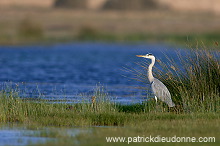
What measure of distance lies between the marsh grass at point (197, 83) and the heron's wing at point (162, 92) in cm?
31

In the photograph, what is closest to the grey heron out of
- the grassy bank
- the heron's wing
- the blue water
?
A: the heron's wing

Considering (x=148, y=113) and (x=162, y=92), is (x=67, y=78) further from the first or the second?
(x=148, y=113)

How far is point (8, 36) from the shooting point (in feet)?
227

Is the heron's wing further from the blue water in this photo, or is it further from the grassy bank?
the blue water

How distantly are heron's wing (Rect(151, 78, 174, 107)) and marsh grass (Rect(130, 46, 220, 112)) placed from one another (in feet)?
1.02

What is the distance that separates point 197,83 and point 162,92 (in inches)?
45.1

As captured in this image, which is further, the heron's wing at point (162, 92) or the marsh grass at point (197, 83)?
the heron's wing at point (162, 92)

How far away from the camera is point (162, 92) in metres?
13.5

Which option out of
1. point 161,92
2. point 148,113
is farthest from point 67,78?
point 148,113

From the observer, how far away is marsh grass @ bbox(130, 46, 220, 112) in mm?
13344

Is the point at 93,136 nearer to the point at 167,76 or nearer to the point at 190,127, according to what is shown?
the point at 190,127

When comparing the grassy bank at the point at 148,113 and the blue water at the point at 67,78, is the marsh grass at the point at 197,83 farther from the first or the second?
the blue water at the point at 67,78

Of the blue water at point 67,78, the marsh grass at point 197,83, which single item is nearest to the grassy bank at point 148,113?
the marsh grass at point 197,83

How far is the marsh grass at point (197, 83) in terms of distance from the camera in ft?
43.8
